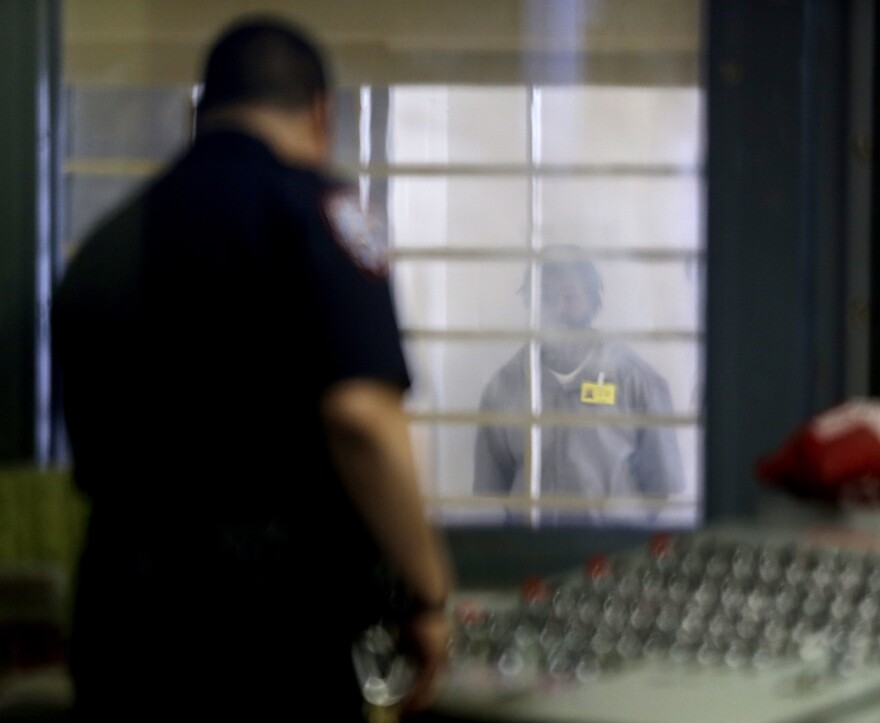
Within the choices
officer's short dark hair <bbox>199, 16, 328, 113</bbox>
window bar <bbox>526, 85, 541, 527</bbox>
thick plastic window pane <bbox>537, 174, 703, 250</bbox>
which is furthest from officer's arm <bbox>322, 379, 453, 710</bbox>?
thick plastic window pane <bbox>537, 174, 703, 250</bbox>

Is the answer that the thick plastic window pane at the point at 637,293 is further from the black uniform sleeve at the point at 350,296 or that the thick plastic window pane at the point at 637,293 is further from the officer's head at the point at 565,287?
the black uniform sleeve at the point at 350,296

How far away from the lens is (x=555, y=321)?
155 centimetres

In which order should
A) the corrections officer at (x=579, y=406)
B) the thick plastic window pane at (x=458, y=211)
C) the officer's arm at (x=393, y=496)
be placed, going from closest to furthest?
the officer's arm at (x=393, y=496)
the thick plastic window pane at (x=458, y=211)
the corrections officer at (x=579, y=406)

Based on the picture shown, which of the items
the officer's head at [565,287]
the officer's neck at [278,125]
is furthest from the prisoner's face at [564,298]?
the officer's neck at [278,125]

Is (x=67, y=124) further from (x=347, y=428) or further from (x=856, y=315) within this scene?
(x=856, y=315)

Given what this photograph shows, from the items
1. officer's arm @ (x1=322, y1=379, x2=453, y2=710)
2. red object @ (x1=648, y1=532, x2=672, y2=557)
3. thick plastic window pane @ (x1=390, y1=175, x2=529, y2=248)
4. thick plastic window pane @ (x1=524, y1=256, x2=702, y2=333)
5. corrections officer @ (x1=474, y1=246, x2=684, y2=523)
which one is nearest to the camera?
officer's arm @ (x1=322, y1=379, x2=453, y2=710)

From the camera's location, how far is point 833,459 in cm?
156

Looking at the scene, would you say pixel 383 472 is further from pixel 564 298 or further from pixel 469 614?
pixel 564 298

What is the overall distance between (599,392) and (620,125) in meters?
0.34

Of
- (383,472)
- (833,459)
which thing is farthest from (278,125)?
(833,459)

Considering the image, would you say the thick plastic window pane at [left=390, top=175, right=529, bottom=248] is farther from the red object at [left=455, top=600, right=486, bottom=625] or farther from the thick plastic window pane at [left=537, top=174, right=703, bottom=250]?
the red object at [left=455, top=600, right=486, bottom=625]

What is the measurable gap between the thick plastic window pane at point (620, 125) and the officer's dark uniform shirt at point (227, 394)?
1.90 ft

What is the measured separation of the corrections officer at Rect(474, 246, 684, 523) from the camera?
152cm

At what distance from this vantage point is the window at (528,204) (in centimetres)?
142
